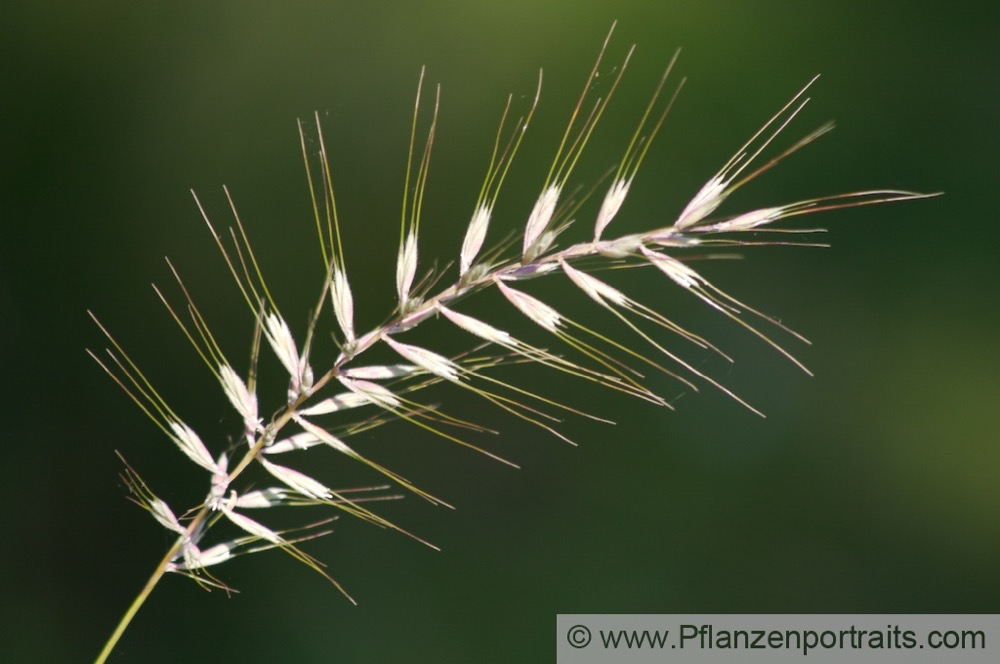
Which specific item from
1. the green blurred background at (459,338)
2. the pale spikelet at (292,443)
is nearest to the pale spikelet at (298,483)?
the pale spikelet at (292,443)

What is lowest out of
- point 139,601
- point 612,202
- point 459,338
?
point 139,601

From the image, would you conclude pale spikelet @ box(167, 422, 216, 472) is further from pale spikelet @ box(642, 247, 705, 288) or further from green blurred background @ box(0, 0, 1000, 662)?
green blurred background @ box(0, 0, 1000, 662)

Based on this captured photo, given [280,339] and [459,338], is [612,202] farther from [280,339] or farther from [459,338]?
[459,338]

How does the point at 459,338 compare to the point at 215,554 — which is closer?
the point at 215,554

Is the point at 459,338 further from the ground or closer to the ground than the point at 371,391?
further from the ground

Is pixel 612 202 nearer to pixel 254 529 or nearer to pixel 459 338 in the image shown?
pixel 254 529

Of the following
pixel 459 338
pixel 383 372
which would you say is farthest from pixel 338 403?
pixel 459 338

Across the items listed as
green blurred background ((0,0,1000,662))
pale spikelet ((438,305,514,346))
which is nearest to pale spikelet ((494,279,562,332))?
pale spikelet ((438,305,514,346))

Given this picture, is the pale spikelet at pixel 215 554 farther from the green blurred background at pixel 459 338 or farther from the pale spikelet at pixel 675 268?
the green blurred background at pixel 459 338
